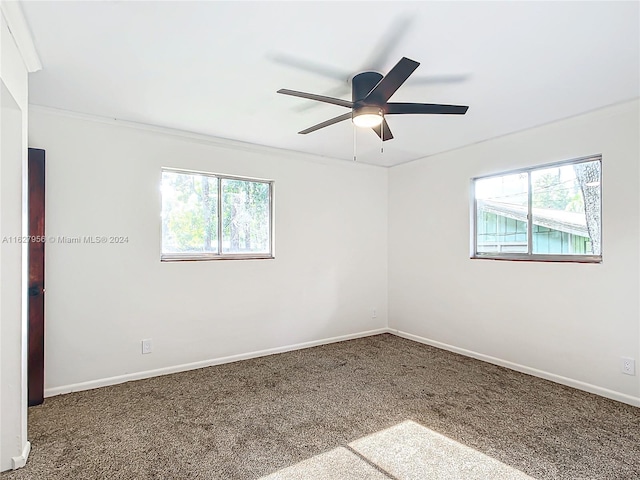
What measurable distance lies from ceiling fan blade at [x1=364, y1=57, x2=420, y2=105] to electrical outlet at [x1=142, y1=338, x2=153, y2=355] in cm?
285

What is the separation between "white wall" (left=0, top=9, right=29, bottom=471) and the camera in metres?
2.04

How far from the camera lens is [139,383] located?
3342mm

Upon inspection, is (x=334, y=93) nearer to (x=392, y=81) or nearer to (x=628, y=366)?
(x=392, y=81)

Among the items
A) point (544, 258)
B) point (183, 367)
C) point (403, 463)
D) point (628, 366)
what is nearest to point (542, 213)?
point (544, 258)

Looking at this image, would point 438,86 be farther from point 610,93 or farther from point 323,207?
point 323,207

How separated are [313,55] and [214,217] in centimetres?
223

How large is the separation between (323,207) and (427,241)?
1.36 metres

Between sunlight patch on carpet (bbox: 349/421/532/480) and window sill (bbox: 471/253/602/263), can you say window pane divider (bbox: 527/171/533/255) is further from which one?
sunlight patch on carpet (bbox: 349/421/532/480)

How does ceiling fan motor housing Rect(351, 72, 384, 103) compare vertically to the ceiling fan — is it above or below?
above

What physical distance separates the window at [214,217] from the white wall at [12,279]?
1.55 meters

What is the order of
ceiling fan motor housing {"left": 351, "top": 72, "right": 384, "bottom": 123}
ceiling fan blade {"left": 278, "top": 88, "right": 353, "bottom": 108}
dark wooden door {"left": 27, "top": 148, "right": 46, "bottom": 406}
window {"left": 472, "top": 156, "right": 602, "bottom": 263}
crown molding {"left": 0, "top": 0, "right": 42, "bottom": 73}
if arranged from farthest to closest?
1. window {"left": 472, "top": 156, "right": 602, "bottom": 263}
2. dark wooden door {"left": 27, "top": 148, "right": 46, "bottom": 406}
3. ceiling fan motor housing {"left": 351, "top": 72, "right": 384, "bottom": 123}
4. ceiling fan blade {"left": 278, "top": 88, "right": 353, "bottom": 108}
5. crown molding {"left": 0, "top": 0, "right": 42, "bottom": 73}

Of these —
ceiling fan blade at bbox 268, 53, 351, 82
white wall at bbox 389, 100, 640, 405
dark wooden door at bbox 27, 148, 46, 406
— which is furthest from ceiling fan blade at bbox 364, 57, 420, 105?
dark wooden door at bbox 27, 148, 46, 406

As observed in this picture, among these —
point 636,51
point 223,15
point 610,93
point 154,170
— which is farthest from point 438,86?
point 154,170

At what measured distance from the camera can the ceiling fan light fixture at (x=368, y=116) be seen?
94.4 inches
